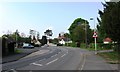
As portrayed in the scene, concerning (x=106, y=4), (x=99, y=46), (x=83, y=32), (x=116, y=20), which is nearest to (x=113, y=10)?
(x=116, y=20)

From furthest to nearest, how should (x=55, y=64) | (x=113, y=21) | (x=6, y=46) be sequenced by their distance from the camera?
(x=6, y=46) → (x=113, y=21) → (x=55, y=64)

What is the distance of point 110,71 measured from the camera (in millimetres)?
22734

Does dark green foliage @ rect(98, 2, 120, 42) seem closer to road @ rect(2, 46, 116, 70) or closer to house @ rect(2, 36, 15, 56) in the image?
road @ rect(2, 46, 116, 70)

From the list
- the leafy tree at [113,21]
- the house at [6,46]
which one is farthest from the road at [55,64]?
the house at [6,46]

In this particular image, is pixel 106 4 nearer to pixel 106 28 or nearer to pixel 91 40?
pixel 106 28

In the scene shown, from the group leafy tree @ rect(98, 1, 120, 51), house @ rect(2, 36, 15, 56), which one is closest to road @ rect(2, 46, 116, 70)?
leafy tree @ rect(98, 1, 120, 51)

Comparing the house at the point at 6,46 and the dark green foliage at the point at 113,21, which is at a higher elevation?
the dark green foliage at the point at 113,21

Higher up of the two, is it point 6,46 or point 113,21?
point 113,21

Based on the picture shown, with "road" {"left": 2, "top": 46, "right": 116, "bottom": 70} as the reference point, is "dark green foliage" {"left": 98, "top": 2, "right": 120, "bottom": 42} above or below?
above

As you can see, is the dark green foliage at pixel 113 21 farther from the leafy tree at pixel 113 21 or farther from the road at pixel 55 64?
the road at pixel 55 64

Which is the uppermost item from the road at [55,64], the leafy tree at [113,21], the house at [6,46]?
the leafy tree at [113,21]

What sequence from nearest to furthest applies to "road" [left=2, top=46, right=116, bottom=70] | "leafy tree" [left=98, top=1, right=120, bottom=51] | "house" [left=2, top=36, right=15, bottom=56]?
"road" [left=2, top=46, right=116, bottom=70], "leafy tree" [left=98, top=1, right=120, bottom=51], "house" [left=2, top=36, right=15, bottom=56]

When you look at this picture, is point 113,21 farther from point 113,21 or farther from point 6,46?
point 6,46

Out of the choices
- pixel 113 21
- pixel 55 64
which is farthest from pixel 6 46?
pixel 55 64
